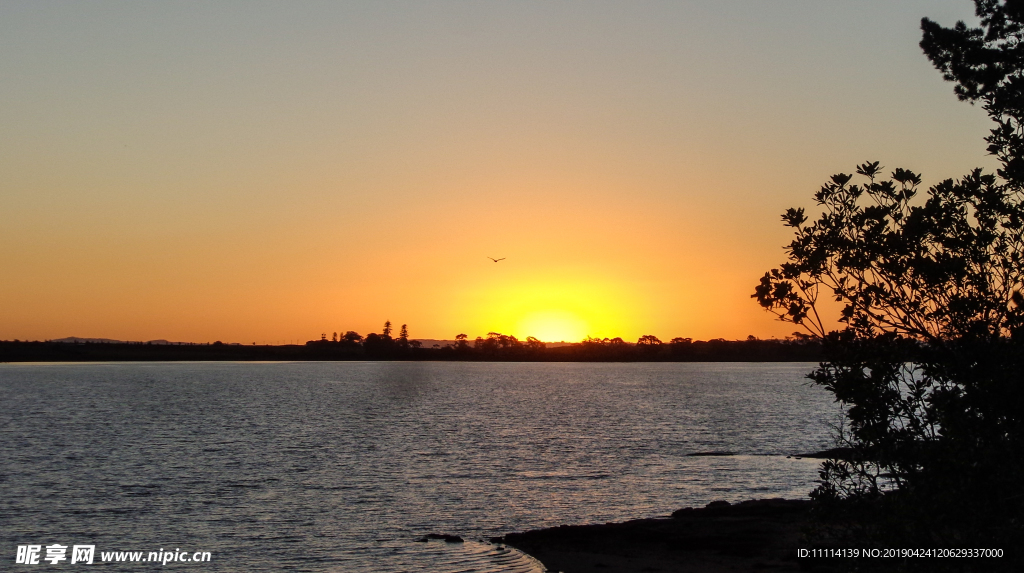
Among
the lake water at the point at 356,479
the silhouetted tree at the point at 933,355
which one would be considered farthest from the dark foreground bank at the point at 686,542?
the silhouetted tree at the point at 933,355

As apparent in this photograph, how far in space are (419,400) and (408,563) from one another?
365ft

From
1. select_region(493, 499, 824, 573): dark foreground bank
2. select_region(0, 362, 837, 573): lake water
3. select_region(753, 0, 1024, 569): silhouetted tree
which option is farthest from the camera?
select_region(0, 362, 837, 573): lake water

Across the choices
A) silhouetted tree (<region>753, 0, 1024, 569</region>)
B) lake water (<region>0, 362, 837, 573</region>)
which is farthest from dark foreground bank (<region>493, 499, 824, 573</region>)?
silhouetted tree (<region>753, 0, 1024, 569</region>)

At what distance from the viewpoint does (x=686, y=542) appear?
3053 centimetres

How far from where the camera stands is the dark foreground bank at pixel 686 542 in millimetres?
27422

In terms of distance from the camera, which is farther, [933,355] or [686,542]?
[686,542]

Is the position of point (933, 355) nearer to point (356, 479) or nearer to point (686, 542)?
point (686, 542)

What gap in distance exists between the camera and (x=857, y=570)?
556 inches

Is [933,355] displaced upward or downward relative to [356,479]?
upward

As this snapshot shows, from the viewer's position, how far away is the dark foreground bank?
27.4m

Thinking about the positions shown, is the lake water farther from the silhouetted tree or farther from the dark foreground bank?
the silhouetted tree

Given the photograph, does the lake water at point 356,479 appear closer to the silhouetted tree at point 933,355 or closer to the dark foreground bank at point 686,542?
the dark foreground bank at point 686,542

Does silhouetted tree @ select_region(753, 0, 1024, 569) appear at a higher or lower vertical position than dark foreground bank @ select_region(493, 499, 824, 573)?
higher

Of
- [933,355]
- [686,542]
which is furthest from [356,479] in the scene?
[933,355]
